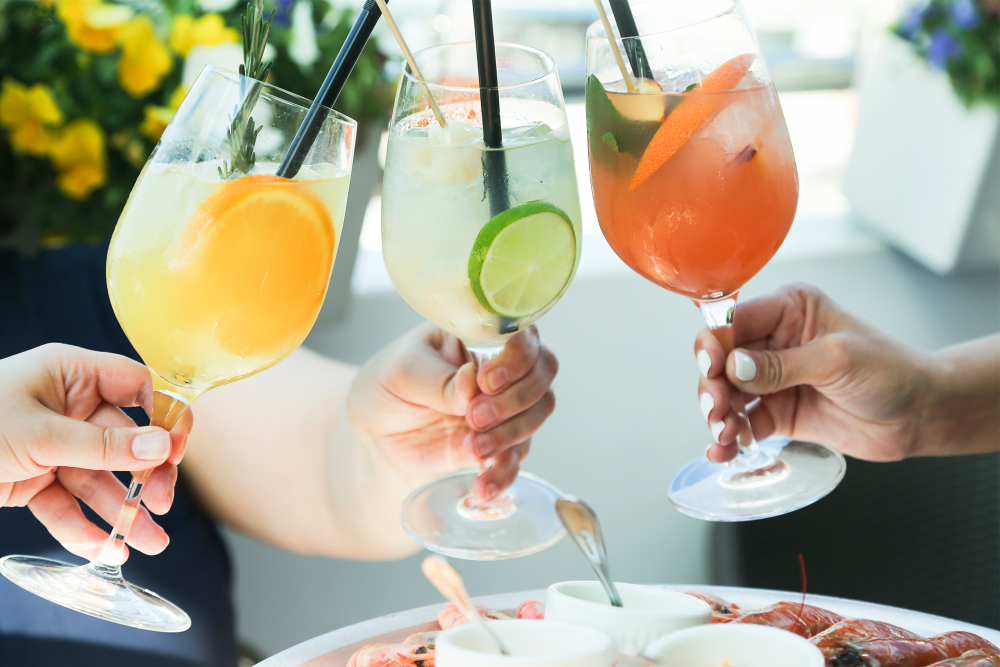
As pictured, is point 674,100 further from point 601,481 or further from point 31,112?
point 601,481

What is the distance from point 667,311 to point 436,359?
1.46 meters

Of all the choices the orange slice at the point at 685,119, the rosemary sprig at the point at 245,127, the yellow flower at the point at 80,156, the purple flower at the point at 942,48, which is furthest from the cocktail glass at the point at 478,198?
the purple flower at the point at 942,48

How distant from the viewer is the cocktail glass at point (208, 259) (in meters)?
0.89

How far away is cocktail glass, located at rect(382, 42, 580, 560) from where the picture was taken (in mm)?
1021

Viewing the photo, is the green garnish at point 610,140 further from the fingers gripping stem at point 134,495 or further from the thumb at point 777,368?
the fingers gripping stem at point 134,495

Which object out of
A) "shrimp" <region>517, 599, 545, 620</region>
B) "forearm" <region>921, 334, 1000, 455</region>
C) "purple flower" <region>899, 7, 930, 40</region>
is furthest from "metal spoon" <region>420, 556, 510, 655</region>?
"purple flower" <region>899, 7, 930, 40</region>

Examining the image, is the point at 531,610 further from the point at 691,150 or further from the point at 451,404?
the point at 691,150

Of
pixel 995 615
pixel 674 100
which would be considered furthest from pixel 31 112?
pixel 995 615

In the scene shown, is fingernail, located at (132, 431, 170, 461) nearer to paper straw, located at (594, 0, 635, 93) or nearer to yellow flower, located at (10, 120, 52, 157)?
paper straw, located at (594, 0, 635, 93)

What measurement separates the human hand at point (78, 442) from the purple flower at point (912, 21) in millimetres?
2377

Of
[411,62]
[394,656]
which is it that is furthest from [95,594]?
[411,62]

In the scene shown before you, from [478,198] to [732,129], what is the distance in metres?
0.31

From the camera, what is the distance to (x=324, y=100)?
938mm

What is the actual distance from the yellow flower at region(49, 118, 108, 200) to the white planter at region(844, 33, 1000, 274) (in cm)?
224
